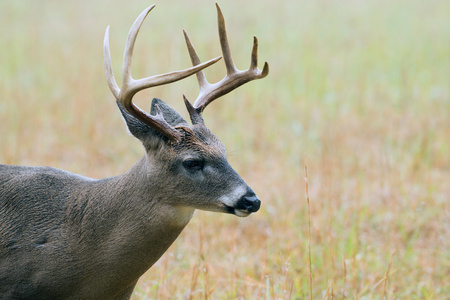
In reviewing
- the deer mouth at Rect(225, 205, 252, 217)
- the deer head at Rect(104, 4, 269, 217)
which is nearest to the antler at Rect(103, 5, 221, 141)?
the deer head at Rect(104, 4, 269, 217)

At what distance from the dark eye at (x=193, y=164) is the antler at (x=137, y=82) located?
0.44 feet

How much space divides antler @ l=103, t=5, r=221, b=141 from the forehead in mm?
51

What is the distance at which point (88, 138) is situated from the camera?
769 centimetres

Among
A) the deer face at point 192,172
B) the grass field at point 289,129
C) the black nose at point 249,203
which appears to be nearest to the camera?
the black nose at point 249,203

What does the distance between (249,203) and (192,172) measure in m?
0.35

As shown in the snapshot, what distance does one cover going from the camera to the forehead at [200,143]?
313 cm

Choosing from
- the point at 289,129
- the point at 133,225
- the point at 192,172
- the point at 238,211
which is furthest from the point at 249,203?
the point at 289,129

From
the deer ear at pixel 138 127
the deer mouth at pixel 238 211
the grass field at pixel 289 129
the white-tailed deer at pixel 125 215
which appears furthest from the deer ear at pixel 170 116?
the grass field at pixel 289 129

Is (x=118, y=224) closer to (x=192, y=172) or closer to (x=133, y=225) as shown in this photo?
(x=133, y=225)

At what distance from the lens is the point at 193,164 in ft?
10.2

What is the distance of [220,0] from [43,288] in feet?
38.3

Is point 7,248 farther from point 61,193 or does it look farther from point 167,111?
point 167,111

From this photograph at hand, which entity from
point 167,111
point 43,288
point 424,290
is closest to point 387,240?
point 424,290

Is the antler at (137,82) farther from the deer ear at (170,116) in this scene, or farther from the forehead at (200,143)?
the deer ear at (170,116)
